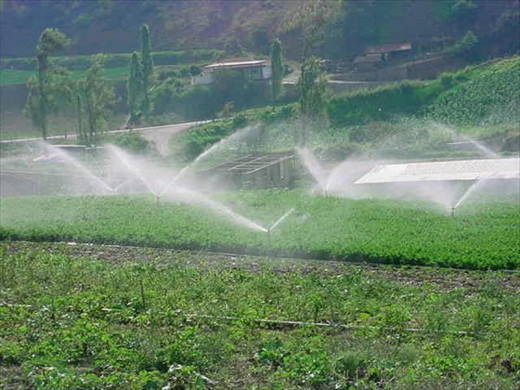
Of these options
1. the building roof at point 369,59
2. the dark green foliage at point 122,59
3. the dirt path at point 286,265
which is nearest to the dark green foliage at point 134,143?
the building roof at point 369,59

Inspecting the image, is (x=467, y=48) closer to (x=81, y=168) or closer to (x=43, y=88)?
(x=43, y=88)

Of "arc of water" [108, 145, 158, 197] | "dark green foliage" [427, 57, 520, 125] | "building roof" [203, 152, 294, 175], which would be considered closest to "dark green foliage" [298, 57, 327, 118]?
"building roof" [203, 152, 294, 175]

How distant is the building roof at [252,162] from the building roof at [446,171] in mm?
4967

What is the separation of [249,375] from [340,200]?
42.5ft

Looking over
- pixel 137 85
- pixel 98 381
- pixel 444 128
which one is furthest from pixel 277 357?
pixel 137 85

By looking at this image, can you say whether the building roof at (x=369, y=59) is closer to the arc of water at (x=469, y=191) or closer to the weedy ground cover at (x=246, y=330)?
the arc of water at (x=469, y=191)

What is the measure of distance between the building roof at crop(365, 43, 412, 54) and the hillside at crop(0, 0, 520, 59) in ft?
2.86

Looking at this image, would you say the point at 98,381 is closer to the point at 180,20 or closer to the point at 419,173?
the point at 419,173

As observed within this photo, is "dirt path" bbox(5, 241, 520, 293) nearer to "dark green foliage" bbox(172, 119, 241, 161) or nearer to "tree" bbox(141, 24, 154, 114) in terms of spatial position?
"dark green foliage" bbox(172, 119, 241, 161)

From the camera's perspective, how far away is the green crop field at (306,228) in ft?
56.5

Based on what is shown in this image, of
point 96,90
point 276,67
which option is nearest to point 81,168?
point 96,90

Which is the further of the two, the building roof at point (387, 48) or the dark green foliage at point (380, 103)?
the building roof at point (387, 48)

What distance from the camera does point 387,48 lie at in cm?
5331

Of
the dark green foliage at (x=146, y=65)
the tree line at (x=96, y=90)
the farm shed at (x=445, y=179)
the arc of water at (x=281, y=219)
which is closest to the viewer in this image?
the arc of water at (x=281, y=219)
